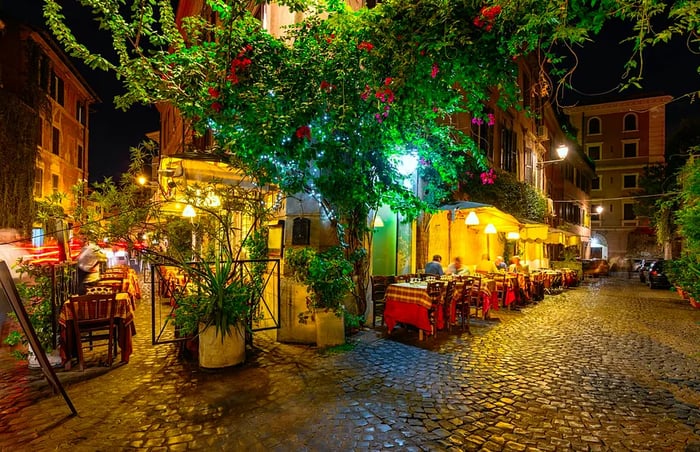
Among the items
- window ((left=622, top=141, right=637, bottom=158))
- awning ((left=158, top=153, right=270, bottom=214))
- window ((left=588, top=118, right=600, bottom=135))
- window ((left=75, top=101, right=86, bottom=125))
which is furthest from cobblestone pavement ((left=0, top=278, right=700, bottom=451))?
window ((left=588, top=118, right=600, bottom=135))

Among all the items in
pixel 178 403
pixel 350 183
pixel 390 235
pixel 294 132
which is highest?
pixel 294 132

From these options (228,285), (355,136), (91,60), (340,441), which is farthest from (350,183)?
(91,60)

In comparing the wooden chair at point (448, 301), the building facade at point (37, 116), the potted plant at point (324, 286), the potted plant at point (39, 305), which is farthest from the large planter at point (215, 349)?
the building facade at point (37, 116)

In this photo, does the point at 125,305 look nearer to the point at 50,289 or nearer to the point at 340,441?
the point at 50,289

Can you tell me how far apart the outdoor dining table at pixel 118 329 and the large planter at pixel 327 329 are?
318 centimetres

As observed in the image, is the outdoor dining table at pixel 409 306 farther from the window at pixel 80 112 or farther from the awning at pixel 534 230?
the window at pixel 80 112

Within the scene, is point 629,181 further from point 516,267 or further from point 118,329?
point 118,329

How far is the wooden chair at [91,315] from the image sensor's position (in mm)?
5895

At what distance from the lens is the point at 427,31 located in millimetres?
4820

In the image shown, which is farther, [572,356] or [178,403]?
[572,356]

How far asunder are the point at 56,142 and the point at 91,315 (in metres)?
24.9

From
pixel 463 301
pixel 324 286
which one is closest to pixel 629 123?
pixel 463 301

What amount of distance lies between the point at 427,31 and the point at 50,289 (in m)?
6.63

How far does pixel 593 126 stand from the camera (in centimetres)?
4697
